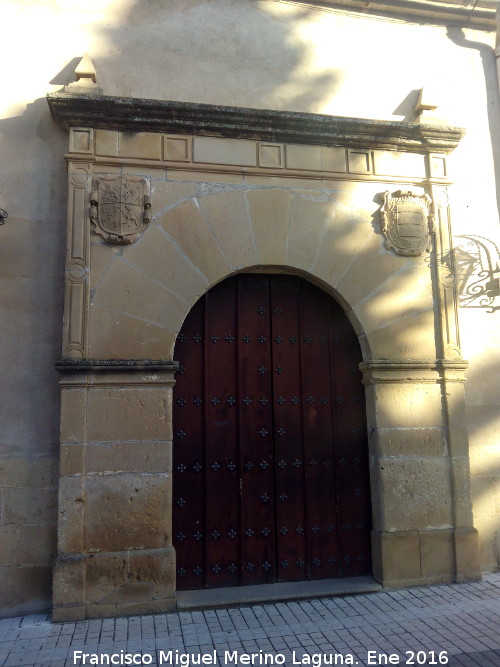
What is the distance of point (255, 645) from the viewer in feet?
11.0

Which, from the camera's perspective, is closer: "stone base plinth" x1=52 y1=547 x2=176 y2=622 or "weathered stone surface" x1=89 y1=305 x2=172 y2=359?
"stone base plinth" x1=52 y1=547 x2=176 y2=622

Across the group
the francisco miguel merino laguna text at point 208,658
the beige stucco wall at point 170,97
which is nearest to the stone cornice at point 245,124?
the beige stucco wall at point 170,97

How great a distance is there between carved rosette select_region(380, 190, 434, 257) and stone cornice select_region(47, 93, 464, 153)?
0.50 m

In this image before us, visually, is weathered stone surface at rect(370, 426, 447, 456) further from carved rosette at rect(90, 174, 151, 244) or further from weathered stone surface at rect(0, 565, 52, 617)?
weathered stone surface at rect(0, 565, 52, 617)

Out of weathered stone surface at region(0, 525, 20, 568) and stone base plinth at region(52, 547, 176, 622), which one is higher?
weathered stone surface at region(0, 525, 20, 568)

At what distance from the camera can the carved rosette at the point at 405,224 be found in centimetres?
469

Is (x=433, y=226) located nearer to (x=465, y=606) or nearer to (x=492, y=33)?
(x=492, y=33)

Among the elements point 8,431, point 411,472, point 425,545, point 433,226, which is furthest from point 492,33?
point 8,431

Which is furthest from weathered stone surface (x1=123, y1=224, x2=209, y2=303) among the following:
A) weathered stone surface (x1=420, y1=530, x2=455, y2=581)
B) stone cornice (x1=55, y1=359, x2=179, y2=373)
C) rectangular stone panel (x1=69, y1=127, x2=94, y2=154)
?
weathered stone surface (x1=420, y1=530, x2=455, y2=581)

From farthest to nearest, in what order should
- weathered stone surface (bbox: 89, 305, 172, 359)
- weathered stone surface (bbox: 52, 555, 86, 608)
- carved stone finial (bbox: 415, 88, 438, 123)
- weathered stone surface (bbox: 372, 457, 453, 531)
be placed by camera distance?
carved stone finial (bbox: 415, 88, 438, 123), weathered stone surface (bbox: 372, 457, 453, 531), weathered stone surface (bbox: 89, 305, 172, 359), weathered stone surface (bbox: 52, 555, 86, 608)

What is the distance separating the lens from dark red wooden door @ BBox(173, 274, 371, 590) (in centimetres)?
430

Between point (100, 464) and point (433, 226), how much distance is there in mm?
3355

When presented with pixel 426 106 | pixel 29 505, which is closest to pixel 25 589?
pixel 29 505

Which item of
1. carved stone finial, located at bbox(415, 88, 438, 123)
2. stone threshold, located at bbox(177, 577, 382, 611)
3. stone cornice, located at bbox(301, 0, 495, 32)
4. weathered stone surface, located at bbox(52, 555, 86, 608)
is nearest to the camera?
weathered stone surface, located at bbox(52, 555, 86, 608)
